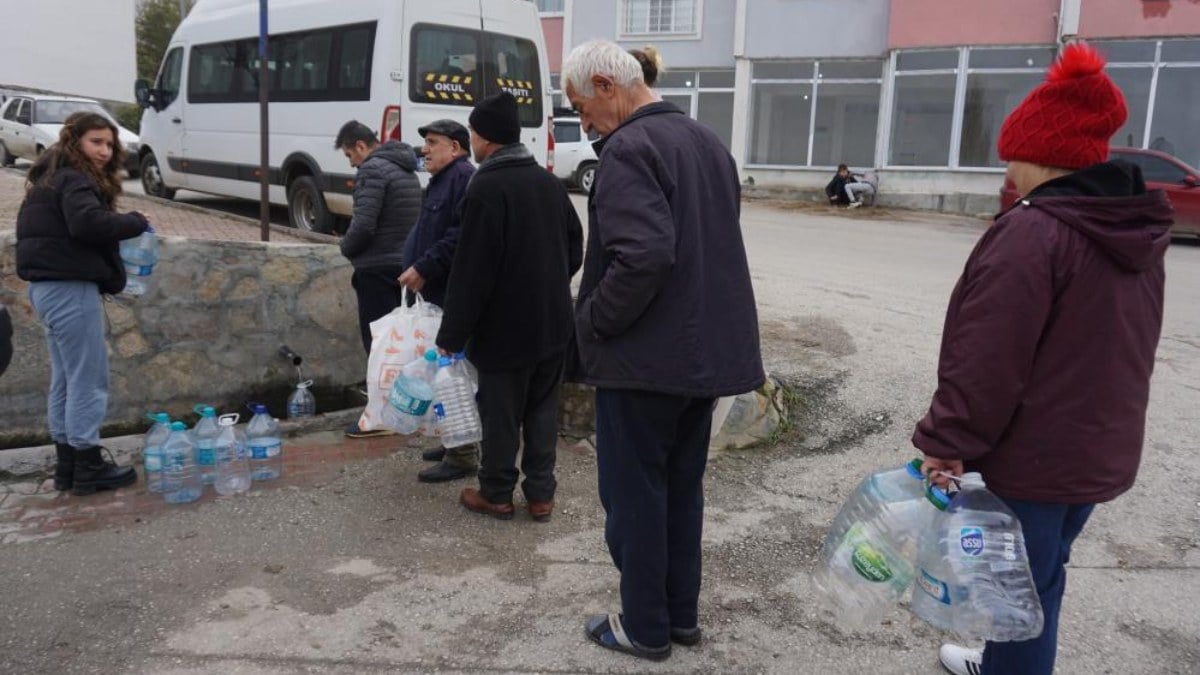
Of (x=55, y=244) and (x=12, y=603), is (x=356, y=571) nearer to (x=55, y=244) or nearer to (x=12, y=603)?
(x=12, y=603)

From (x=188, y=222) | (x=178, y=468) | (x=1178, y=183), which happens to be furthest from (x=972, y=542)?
(x=1178, y=183)

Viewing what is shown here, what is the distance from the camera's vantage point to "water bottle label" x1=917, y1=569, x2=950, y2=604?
2366mm

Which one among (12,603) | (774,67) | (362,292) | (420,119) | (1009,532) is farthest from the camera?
(774,67)

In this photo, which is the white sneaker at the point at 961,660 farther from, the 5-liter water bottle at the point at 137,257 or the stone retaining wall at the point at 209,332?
the stone retaining wall at the point at 209,332

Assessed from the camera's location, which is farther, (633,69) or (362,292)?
(362,292)

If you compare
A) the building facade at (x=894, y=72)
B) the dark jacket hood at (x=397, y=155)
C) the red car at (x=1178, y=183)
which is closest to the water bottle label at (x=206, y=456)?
the dark jacket hood at (x=397, y=155)

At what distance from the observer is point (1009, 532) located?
2.32 meters

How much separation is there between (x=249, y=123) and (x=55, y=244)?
7114 mm

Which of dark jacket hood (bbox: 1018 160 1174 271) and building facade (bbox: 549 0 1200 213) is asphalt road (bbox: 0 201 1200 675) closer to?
dark jacket hood (bbox: 1018 160 1174 271)

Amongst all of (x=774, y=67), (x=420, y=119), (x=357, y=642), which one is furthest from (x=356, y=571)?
(x=774, y=67)

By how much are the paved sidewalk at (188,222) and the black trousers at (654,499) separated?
14.7ft

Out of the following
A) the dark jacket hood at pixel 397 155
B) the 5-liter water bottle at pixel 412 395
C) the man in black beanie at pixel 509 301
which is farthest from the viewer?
the dark jacket hood at pixel 397 155

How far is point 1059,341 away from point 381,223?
12.5 feet

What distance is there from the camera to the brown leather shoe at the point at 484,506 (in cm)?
412
